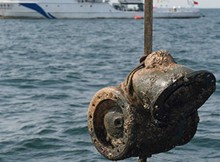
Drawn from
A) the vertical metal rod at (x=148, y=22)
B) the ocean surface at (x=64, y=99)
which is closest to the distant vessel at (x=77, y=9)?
the ocean surface at (x=64, y=99)

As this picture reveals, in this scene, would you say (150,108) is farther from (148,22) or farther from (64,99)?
(64,99)

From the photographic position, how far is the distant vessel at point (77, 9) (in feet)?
268

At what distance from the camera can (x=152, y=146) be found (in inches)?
223

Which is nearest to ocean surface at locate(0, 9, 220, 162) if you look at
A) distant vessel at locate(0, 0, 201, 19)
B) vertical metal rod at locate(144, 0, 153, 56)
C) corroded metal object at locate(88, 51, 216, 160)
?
vertical metal rod at locate(144, 0, 153, 56)

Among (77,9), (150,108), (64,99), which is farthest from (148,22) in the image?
(77,9)

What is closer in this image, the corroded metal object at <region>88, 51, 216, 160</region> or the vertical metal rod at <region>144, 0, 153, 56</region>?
the corroded metal object at <region>88, 51, 216, 160</region>

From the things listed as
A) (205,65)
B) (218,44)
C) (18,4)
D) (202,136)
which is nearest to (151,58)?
(202,136)

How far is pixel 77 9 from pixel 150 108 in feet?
264

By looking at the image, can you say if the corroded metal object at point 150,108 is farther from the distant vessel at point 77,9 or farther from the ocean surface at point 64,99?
the distant vessel at point 77,9

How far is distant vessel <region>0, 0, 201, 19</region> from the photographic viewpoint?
8169cm

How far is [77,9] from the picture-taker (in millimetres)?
85125

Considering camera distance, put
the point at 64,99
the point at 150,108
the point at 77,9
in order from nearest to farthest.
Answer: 1. the point at 150,108
2. the point at 64,99
3. the point at 77,9

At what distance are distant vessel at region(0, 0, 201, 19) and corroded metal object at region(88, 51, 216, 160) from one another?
250 feet

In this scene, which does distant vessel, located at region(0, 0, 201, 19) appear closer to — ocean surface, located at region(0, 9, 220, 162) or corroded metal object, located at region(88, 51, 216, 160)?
ocean surface, located at region(0, 9, 220, 162)
